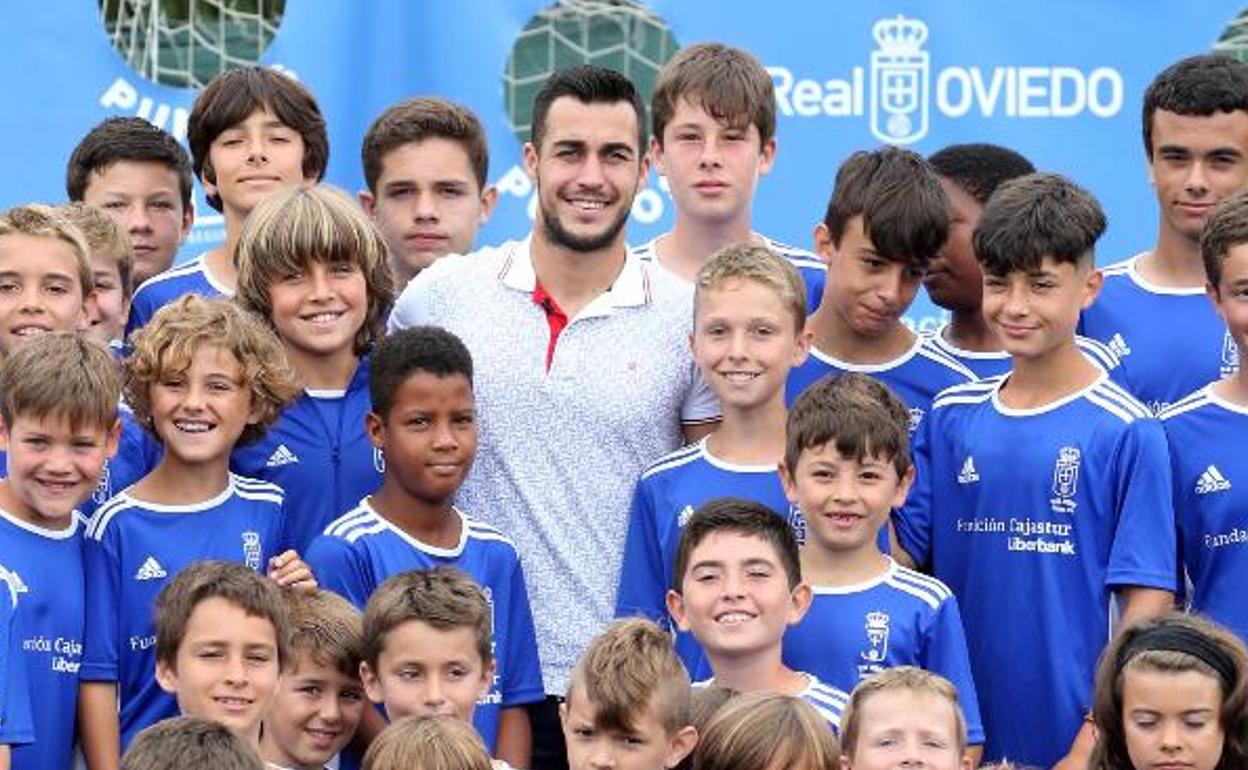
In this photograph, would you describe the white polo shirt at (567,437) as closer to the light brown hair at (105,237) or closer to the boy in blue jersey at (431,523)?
the boy in blue jersey at (431,523)

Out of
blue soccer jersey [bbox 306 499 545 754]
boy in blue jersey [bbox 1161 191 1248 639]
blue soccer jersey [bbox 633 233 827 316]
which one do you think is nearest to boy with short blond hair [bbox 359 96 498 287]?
blue soccer jersey [bbox 633 233 827 316]

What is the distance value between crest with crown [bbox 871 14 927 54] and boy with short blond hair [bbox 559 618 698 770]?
2.74 m

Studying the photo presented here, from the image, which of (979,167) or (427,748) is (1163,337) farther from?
(427,748)

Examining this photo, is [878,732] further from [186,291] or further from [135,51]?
[135,51]

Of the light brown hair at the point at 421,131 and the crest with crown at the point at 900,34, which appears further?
the crest with crown at the point at 900,34

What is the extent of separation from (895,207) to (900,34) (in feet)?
5.26

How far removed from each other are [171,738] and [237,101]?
2357mm

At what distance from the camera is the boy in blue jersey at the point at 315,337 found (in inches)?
271

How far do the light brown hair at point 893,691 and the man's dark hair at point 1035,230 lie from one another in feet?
3.44

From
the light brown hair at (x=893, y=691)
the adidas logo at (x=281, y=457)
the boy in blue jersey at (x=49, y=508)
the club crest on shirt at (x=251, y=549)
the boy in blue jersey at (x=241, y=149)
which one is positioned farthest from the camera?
the boy in blue jersey at (x=241, y=149)

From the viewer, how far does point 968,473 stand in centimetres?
681

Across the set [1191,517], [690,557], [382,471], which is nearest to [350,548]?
[382,471]

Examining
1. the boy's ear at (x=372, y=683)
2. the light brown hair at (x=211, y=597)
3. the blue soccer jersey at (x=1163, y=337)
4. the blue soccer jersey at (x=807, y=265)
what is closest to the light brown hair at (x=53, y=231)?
the light brown hair at (x=211, y=597)

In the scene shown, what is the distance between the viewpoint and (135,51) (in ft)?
28.4
